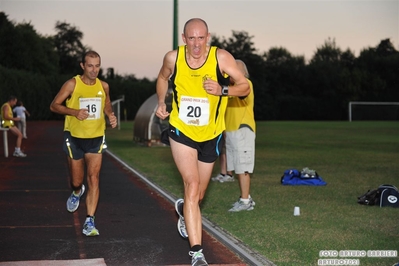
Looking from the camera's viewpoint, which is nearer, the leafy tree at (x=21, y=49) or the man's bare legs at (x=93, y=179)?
the man's bare legs at (x=93, y=179)

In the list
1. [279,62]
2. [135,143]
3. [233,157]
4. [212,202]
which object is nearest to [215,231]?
[233,157]

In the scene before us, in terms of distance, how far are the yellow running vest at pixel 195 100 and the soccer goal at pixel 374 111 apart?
201ft

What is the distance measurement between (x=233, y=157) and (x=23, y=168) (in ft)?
31.6

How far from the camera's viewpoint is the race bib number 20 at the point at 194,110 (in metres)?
7.36

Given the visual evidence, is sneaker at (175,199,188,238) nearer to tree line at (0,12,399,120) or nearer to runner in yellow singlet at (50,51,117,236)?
runner in yellow singlet at (50,51,117,236)

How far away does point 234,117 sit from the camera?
1145cm

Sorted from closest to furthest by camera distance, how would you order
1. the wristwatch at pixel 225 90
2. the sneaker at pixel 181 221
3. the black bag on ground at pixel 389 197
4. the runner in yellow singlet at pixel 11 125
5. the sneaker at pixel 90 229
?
the wristwatch at pixel 225 90 → the sneaker at pixel 181 221 → the sneaker at pixel 90 229 → the black bag on ground at pixel 389 197 → the runner in yellow singlet at pixel 11 125

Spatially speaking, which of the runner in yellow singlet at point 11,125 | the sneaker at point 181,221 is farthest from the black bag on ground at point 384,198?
the runner in yellow singlet at point 11,125

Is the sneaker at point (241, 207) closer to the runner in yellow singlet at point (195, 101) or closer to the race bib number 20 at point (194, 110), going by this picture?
the runner in yellow singlet at point (195, 101)


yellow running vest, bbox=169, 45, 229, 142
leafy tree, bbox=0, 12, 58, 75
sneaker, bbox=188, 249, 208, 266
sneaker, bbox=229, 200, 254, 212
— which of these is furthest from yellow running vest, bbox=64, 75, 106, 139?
leafy tree, bbox=0, 12, 58, 75

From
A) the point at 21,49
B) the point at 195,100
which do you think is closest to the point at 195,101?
the point at 195,100

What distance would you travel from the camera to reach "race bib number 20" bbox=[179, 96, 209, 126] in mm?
7362

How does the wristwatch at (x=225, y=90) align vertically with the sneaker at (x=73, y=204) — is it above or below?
above

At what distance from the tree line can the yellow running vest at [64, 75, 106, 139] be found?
5368cm
